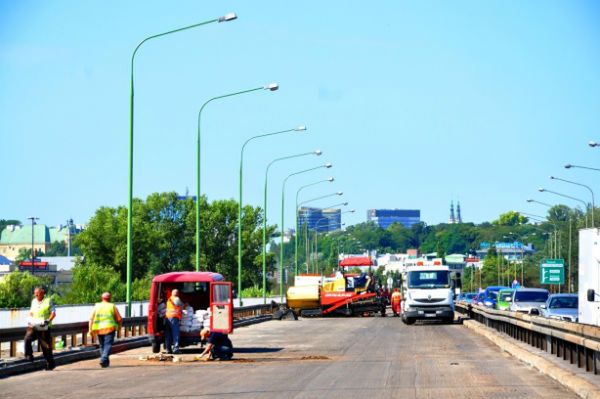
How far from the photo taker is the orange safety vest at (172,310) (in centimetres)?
2905

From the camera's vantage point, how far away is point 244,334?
42781mm

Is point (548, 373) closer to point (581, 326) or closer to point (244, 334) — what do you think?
point (581, 326)

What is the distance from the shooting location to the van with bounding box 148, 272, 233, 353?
28.6 meters

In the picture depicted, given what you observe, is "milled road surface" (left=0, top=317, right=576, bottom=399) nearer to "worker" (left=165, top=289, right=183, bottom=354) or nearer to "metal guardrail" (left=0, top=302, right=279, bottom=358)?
"worker" (left=165, top=289, right=183, bottom=354)

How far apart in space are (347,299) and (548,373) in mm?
42324

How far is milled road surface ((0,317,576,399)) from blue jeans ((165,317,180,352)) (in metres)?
0.42

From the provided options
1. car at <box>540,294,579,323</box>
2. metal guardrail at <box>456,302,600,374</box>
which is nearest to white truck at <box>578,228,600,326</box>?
metal guardrail at <box>456,302,600,374</box>

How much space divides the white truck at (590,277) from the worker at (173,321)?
9111mm

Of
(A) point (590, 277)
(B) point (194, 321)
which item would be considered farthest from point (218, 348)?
(A) point (590, 277)

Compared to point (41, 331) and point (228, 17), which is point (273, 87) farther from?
point (41, 331)

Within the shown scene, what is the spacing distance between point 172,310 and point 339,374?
7709mm

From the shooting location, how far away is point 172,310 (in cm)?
2925

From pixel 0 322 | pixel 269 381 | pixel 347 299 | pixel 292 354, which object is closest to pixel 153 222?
pixel 347 299

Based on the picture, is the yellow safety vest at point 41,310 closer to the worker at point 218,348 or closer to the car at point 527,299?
the worker at point 218,348
